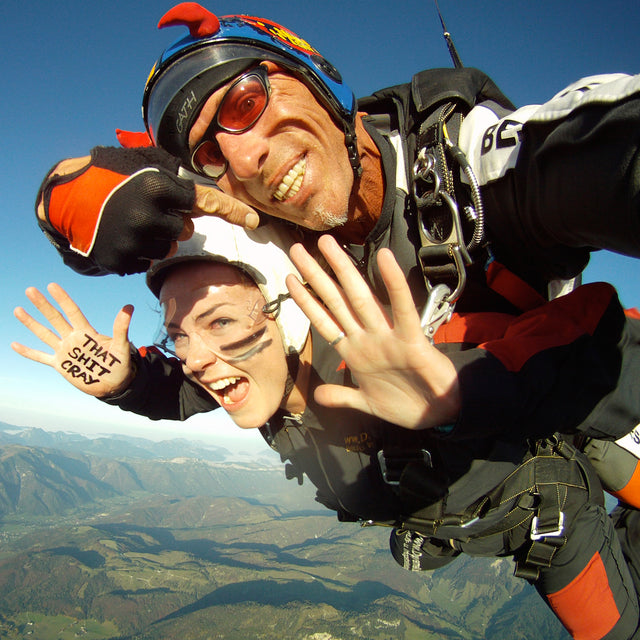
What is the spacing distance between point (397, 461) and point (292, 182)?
1.48 m

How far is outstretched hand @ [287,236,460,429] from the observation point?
1.03 m

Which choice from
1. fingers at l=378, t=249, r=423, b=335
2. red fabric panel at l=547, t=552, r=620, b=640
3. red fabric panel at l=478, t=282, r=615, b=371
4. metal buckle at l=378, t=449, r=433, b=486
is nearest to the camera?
fingers at l=378, t=249, r=423, b=335

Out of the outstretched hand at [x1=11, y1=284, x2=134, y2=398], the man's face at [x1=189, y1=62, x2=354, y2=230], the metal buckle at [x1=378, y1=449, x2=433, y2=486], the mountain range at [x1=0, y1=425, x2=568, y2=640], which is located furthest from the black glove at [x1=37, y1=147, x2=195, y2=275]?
the mountain range at [x1=0, y1=425, x2=568, y2=640]

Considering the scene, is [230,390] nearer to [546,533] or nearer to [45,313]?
[45,313]

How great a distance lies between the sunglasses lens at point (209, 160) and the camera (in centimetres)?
196

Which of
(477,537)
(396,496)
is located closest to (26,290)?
(396,496)

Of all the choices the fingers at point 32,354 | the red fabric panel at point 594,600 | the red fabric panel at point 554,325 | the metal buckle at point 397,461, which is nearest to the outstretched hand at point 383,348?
→ the red fabric panel at point 554,325

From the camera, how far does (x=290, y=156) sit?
187 cm

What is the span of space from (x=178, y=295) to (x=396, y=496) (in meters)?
1.73

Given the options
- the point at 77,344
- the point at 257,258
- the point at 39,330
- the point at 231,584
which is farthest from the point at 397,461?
the point at 231,584

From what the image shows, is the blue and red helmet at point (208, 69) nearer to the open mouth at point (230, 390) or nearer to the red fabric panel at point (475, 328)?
the red fabric panel at point (475, 328)

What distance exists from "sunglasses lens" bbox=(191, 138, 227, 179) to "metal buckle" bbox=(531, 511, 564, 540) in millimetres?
2847

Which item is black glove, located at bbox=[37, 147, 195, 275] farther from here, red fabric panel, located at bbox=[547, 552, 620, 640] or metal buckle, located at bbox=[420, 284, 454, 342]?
red fabric panel, located at bbox=[547, 552, 620, 640]

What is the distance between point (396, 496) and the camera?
2.15 metres
